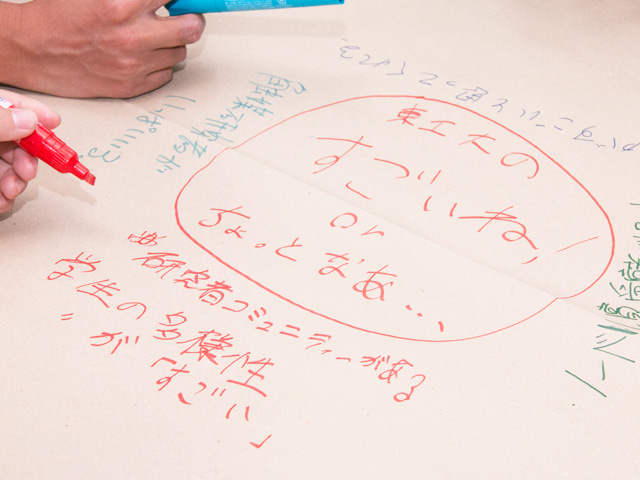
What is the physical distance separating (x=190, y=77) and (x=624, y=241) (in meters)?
0.51

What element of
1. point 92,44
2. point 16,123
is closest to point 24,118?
point 16,123

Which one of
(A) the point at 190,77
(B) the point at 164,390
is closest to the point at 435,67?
(A) the point at 190,77

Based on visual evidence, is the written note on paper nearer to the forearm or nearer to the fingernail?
the fingernail

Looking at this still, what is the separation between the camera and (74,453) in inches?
16.6

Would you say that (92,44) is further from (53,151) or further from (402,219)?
(402,219)

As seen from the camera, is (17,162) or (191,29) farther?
(191,29)

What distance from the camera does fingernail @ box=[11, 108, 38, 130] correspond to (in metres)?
0.53

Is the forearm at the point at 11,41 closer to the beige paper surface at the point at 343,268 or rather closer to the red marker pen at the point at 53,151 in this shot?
the beige paper surface at the point at 343,268

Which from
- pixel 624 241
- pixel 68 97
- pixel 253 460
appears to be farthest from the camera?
pixel 68 97

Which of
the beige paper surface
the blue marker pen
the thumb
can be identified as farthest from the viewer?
the blue marker pen

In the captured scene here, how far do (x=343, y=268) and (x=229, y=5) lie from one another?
13.7 inches

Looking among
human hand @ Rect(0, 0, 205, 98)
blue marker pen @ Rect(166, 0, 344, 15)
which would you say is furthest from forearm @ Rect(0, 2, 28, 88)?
blue marker pen @ Rect(166, 0, 344, 15)

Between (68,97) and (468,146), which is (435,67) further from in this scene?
(68,97)

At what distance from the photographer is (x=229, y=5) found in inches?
28.2
